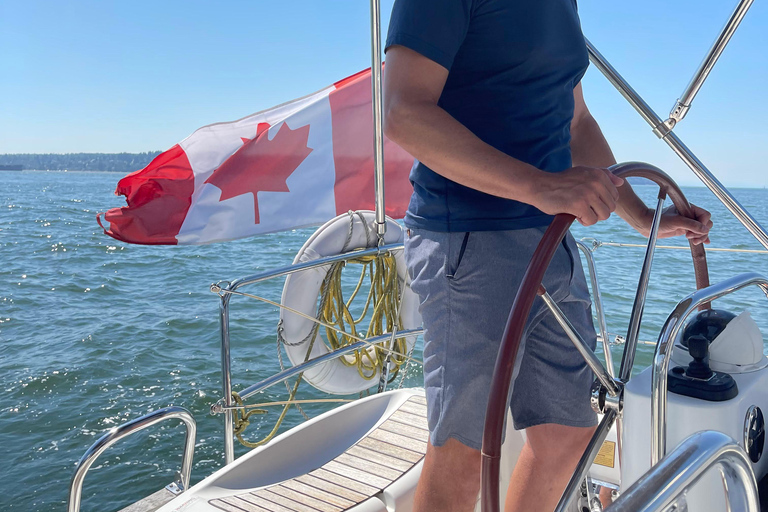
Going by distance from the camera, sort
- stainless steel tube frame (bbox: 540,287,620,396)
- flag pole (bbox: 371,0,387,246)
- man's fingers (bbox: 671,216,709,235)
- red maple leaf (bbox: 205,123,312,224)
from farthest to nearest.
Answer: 1. red maple leaf (bbox: 205,123,312,224)
2. flag pole (bbox: 371,0,387,246)
3. man's fingers (bbox: 671,216,709,235)
4. stainless steel tube frame (bbox: 540,287,620,396)

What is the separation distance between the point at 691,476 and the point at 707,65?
1096mm

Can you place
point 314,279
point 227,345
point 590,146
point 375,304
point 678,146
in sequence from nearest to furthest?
point 590,146
point 678,146
point 227,345
point 314,279
point 375,304

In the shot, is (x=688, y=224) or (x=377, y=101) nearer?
(x=688, y=224)

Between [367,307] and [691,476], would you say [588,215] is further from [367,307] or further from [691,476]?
[367,307]

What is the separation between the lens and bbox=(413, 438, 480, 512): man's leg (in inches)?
36.9

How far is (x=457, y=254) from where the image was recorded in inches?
36.9

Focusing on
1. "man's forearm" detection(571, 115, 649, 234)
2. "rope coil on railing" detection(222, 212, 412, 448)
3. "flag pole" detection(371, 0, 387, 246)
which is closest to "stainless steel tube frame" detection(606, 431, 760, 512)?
"man's forearm" detection(571, 115, 649, 234)

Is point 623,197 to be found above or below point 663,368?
above

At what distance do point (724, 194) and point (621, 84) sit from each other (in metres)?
0.33

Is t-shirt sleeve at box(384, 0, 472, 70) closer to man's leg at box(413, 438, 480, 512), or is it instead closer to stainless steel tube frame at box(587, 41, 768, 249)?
man's leg at box(413, 438, 480, 512)

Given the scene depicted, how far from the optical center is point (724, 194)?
1328 mm

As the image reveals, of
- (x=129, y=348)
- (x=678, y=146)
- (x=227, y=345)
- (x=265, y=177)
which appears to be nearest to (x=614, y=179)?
(x=678, y=146)

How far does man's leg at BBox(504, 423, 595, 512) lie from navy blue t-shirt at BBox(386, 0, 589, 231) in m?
0.36

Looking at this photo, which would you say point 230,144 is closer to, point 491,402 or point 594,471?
point 594,471
